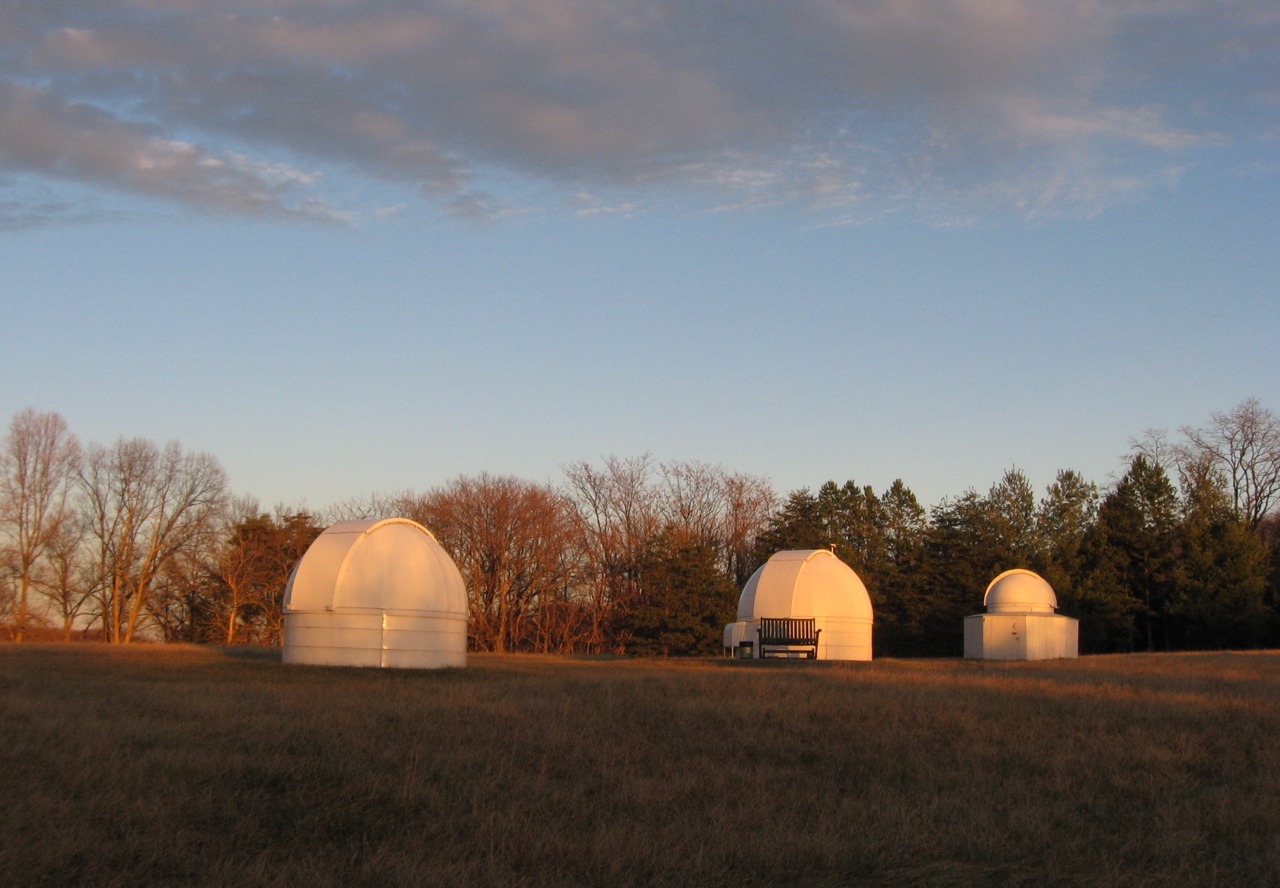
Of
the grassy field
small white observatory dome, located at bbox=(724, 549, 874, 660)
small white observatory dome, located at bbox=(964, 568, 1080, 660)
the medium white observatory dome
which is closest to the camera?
the grassy field

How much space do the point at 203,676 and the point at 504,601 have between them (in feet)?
120

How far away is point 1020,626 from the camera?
43969 millimetres

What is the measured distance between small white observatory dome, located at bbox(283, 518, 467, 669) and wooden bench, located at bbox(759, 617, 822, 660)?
12669 mm

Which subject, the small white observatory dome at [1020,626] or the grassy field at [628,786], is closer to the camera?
the grassy field at [628,786]

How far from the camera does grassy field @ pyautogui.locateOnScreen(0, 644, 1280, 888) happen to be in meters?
9.16

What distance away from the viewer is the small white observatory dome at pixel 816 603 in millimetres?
39062

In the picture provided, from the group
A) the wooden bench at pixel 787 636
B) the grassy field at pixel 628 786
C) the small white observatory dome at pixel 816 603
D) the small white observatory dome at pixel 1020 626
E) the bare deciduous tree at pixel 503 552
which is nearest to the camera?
the grassy field at pixel 628 786

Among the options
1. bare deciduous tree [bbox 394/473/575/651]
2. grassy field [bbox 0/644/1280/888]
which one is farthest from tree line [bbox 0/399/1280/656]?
grassy field [bbox 0/644/1280/888]

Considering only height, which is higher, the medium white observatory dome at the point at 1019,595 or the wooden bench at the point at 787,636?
the medium white observatory dome at the point at 1019,595

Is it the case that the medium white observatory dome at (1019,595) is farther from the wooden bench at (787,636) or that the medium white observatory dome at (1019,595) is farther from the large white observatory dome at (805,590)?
the wooden bench at (787,636)

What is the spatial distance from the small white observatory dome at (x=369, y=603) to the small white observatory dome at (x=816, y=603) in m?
14.6

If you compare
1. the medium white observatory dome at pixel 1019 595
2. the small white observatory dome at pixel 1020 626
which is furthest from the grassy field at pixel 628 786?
the medium white observatory dome at pixel 1019 595

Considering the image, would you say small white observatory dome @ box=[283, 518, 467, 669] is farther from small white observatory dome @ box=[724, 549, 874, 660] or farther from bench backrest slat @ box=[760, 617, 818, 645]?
small white observatory dome @ box=[724, 549, 874, 660]

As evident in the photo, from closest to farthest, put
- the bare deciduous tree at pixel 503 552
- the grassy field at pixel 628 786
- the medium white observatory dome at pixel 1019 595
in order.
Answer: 1. the grassy field at pixel 628 786
2. the medium white observatory dome at pixel 1019 595
3. the bare deciduous tree at pixel 503 552
